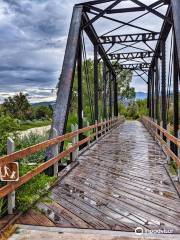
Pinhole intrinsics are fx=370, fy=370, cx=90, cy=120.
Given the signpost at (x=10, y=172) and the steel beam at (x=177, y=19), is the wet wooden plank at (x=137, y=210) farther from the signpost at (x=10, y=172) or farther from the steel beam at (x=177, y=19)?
the steel beam at (x=177, y=19)

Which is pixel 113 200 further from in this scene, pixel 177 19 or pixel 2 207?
pixel 177 19

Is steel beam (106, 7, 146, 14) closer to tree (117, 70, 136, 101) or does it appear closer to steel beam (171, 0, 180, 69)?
steel beam (171, 0, 180, 69)

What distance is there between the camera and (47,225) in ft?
16.2

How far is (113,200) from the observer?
6.25 m

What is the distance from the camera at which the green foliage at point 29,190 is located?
5.57 meters

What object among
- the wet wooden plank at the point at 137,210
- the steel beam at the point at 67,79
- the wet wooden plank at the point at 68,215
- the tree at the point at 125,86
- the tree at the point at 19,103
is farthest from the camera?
the tree at the point at 19,103

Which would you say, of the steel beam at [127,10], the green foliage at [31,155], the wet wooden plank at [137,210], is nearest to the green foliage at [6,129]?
the green foliage at [31,155]

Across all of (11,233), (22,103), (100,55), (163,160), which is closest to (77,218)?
(11,233)

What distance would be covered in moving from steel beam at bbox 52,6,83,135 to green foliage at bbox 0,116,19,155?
8.65 feet

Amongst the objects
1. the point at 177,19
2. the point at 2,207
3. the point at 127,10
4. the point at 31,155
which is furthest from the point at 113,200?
the point at 127,10

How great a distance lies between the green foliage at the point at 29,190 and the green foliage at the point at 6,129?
1.54 ft

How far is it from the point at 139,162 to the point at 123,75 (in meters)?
65.1

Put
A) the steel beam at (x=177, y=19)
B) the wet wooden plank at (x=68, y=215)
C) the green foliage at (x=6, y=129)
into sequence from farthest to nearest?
the steel beam at (x=177, y=19) < the green foliage at (x=6, y=129) < the wet wooden plank at (x=68, y=215)

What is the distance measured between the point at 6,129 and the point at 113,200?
2.19 m
